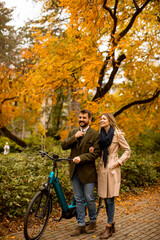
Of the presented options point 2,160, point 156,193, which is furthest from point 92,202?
point 156,193

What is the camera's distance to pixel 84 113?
154 inches

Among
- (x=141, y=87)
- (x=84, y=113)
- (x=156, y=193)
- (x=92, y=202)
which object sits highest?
(x=141, y=87)

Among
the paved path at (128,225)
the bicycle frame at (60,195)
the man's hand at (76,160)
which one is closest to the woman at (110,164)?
the paved path at (128,225)

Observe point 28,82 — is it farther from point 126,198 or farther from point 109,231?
point 109,231

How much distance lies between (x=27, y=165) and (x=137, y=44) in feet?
18.1

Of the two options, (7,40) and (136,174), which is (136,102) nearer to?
(136,174)

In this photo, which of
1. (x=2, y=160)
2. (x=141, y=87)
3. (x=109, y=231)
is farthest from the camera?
(x=141, y=87)

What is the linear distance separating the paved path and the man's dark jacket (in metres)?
0.94

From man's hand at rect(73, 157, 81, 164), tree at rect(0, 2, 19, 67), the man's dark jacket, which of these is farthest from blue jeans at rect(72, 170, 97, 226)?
tree at rect(0, 2, 19, 67)

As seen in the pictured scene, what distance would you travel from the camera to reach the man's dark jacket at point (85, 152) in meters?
3.78

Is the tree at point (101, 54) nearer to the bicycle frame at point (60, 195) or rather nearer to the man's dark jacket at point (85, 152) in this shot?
the man's dark jacket at point (85, 152)

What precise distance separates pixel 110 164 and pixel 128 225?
55.2 inches

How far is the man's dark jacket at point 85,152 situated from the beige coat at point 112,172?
15 centimetres

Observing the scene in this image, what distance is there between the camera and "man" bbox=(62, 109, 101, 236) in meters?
3.79
